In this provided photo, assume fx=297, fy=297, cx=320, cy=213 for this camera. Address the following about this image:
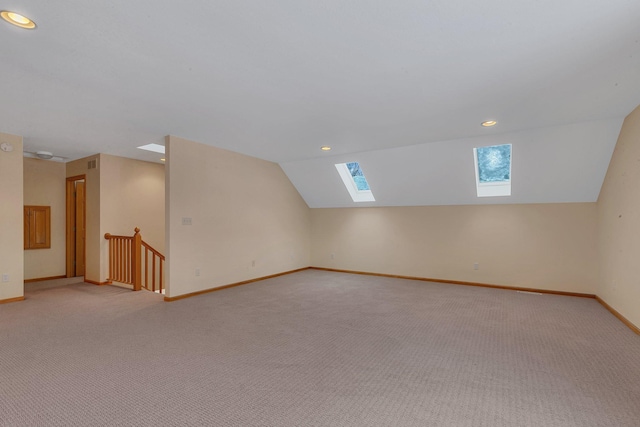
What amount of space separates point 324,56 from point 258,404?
2496mm

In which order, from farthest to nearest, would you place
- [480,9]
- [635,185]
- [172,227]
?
[172,227], [635,185], [480,9]

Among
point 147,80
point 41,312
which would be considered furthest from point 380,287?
point 41,312

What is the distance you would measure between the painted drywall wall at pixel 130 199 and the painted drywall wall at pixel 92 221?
0.09m

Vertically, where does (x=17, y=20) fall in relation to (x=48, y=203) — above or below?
above

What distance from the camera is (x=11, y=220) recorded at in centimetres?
429

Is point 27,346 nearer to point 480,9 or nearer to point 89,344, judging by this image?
point 89,344

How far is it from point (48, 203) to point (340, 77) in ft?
21.8

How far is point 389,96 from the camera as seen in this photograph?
2977mm

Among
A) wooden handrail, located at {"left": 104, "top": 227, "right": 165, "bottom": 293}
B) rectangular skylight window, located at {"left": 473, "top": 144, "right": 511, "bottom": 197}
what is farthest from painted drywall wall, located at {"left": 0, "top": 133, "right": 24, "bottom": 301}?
rectangular skylight window, located at {"left": 473, "top": 144, "right": 511, "bottom": 197}

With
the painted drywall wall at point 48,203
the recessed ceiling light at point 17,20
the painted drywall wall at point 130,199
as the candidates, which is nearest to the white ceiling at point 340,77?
the recessed ceiling light at point 17,20

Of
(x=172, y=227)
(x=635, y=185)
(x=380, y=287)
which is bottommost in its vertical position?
(x=380, y=287)

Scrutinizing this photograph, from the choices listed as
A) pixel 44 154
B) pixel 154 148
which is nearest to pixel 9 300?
pixel 44 154

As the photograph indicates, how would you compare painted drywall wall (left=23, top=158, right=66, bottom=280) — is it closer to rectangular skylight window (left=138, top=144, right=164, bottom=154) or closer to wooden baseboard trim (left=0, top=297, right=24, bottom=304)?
wooden baseboard trim (left=0, top=297, right=24, bottom=304)

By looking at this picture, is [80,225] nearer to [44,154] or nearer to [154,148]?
[44,154]
